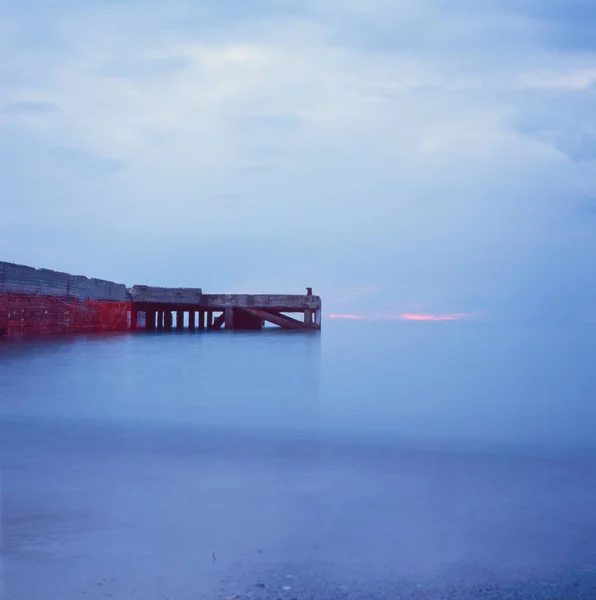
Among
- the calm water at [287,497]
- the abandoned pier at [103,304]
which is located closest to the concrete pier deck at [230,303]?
the abandoned pier at [103,304]

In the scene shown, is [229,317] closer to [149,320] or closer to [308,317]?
[308,317]

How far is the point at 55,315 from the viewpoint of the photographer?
Result: 65.7 ft

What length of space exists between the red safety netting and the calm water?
8569 mm

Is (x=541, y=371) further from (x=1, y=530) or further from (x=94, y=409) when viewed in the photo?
(x=1, y=530)

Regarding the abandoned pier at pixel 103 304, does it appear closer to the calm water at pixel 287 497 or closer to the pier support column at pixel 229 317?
the pier support column at pixel 229 317

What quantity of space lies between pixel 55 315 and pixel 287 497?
1778 centimetres

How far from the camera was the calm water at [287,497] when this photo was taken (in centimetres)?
250

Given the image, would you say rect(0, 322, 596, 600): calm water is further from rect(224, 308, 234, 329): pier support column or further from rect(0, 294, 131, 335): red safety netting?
rect(224, 308, 234, 329): pier support column

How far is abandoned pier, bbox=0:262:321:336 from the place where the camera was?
16.7 metres

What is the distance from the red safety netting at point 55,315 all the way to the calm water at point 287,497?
857 centimetres

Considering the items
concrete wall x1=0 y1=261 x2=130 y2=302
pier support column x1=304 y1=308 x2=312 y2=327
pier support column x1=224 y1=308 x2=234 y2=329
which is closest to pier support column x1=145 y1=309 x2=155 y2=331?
pier support column x1=224 y1=308 x2=234 y2=329

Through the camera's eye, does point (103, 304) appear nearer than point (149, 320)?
Yes

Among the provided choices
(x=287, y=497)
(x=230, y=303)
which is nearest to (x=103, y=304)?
(x=230, y=303)

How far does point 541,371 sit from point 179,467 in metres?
12.6
